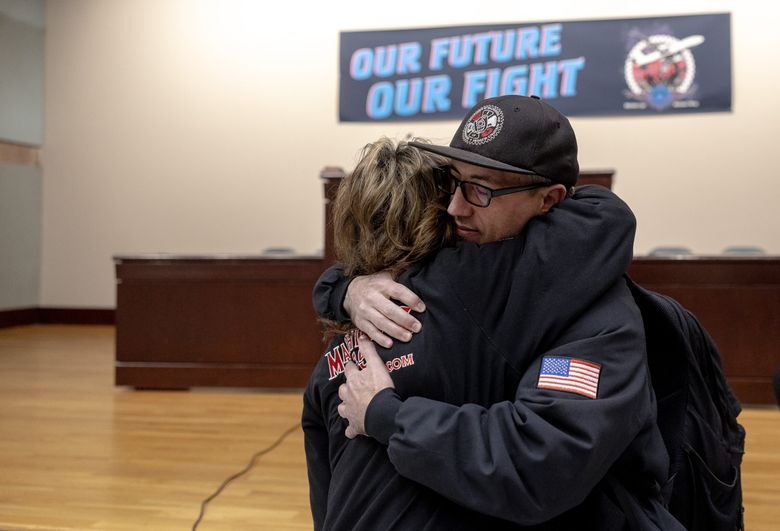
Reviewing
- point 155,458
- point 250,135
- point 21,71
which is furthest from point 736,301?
point 21,71

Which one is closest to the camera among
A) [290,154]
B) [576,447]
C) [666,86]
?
[576,447]

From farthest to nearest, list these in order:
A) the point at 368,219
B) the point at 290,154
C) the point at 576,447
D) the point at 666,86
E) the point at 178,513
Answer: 1. the point at 290,154
2. the point at 666,86
3. the point at 178,513
4. the point at 368,219
5. the point at 576,447

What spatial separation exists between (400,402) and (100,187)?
317 inches

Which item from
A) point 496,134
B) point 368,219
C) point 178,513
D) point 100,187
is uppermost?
point 100,187

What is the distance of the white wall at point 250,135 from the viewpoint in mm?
7098

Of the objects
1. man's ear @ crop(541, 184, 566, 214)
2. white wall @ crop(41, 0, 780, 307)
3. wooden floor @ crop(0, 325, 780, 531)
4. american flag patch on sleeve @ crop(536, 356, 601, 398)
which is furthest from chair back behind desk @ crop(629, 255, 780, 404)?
american flag patch on sleeve @ crop(536, 356, 601, 398)

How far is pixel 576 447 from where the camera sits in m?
0.97

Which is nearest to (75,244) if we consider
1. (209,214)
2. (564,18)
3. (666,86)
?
(209,214)

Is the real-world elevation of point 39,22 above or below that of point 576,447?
above

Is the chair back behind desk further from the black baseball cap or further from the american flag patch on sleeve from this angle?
the american flag patch on sleeve

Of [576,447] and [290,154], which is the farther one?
[290,154]

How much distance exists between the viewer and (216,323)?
188 inches

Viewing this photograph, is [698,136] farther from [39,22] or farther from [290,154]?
[39,22]

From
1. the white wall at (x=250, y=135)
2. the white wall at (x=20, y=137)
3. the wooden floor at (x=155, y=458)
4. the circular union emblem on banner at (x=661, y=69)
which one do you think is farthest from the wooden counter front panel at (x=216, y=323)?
the white wall at (x=20, y=137)
